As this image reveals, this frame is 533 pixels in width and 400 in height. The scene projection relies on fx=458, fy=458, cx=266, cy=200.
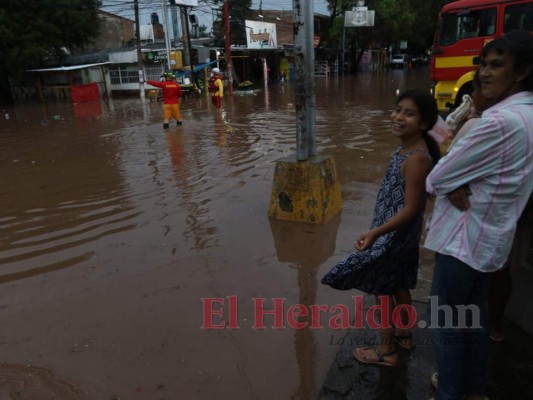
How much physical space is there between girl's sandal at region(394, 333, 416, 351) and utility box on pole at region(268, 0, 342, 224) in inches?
81.7

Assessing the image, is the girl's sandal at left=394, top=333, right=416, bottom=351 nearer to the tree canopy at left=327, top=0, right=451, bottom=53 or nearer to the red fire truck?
the red fire truck

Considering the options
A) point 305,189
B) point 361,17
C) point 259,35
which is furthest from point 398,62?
point 305,189

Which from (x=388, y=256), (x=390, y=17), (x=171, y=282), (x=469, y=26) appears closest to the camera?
(x=388, y=256)

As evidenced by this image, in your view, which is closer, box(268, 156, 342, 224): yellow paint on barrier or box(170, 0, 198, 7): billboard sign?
box(268, 156, 342, 224): yellow paint on barrier

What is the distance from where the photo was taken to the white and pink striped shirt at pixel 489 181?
5.17ft

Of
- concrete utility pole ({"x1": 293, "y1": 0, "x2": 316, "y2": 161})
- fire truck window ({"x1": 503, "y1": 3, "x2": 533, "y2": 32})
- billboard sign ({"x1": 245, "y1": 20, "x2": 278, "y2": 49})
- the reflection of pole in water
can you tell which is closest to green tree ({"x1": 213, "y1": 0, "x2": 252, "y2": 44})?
billboard sign ({"x1": 245, "y1": 20, "x2": 278, "y2": 49})

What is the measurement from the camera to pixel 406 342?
8.41ft

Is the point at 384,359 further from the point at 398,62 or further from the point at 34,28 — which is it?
the point at 398,62

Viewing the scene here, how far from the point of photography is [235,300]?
333 cm

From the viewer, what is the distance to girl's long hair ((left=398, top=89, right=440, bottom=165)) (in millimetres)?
2143

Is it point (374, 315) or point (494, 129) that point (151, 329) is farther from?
point (494, 129)

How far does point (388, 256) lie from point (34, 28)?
84.3 feet

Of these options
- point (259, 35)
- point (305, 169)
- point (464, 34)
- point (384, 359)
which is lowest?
point (384, 359)

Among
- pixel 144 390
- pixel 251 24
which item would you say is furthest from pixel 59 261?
pixel 251 24
